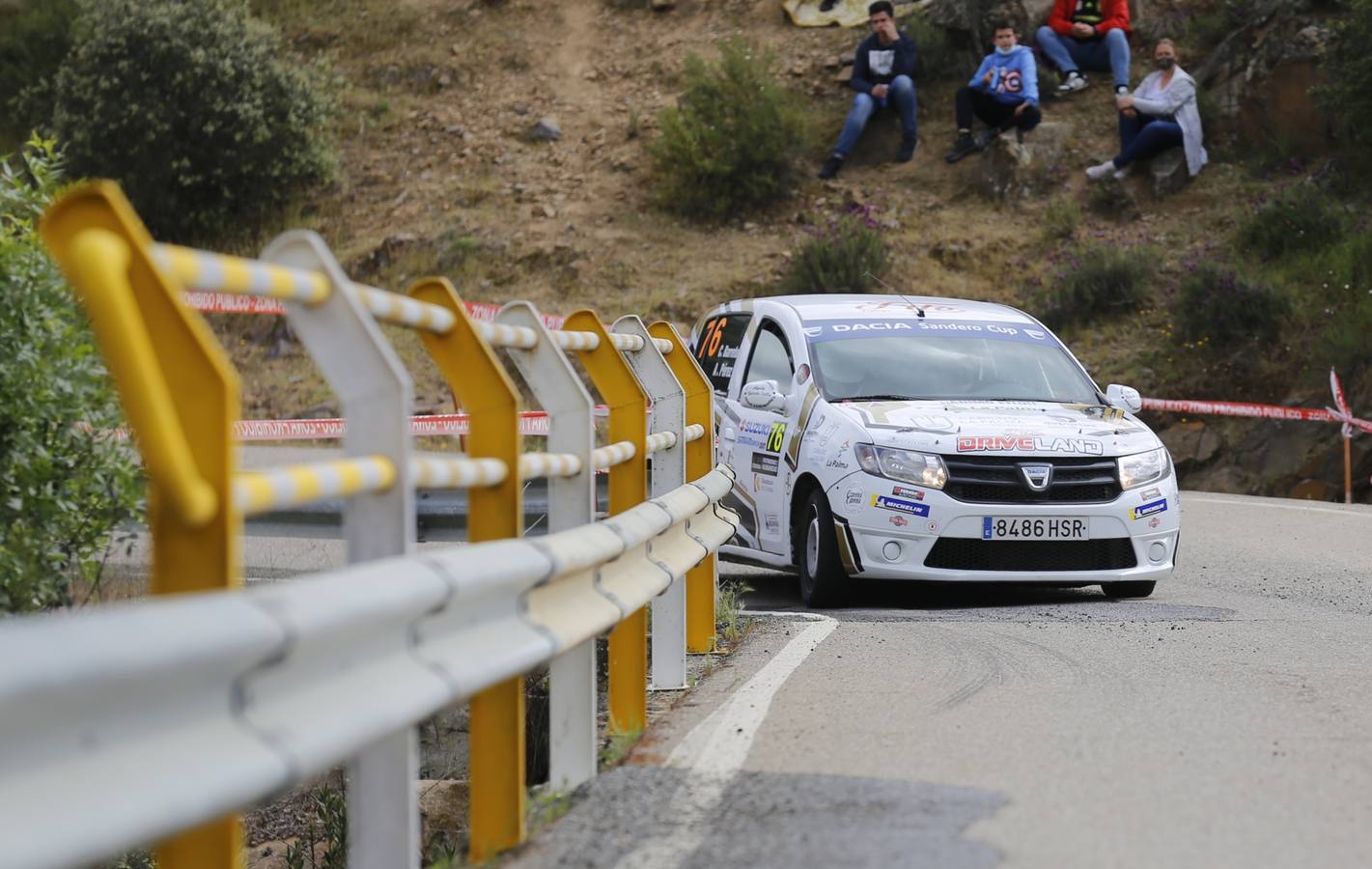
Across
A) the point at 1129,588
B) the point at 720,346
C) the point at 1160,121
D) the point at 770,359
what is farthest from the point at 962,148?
the point at 1129,588

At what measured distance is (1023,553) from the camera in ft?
30.7

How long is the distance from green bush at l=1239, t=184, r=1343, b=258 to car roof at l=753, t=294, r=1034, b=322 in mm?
13450

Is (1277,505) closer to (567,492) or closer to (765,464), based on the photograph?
(765,464)

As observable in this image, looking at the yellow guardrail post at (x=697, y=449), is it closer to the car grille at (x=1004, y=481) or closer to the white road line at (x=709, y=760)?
the white road line at (x=709, y=760)

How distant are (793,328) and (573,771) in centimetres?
632

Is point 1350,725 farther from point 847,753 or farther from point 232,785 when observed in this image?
point 232,785

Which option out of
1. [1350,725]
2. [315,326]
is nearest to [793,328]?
[1350,725]

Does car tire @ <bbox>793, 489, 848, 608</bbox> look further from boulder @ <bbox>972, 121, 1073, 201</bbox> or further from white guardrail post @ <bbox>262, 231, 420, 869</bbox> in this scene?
boulder @ <bbox>972, 121, 1073, 201</bbox>

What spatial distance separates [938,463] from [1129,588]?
140 cm

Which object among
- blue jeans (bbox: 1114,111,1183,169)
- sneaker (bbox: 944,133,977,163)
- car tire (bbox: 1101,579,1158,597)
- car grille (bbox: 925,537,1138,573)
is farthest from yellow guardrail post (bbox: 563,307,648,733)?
sneaker (bbox: 944,133,977,163)

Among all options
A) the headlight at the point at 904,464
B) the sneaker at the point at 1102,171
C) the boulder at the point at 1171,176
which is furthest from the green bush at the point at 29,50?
the headlight at the point at 904,464

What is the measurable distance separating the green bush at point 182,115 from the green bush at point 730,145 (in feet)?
21.7

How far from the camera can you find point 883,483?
9.31m

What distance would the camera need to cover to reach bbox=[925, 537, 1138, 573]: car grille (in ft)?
30.5
